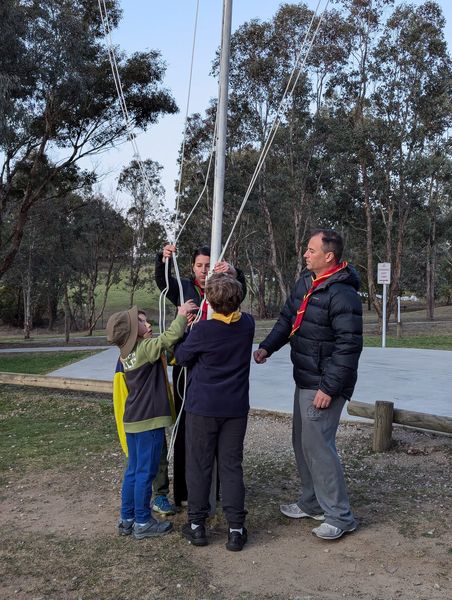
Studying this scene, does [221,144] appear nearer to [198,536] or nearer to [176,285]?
[176,285]

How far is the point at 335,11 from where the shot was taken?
2467cm

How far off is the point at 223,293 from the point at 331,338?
67 cm

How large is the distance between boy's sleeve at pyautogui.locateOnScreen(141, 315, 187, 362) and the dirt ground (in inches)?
41.8

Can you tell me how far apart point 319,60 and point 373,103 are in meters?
3.08

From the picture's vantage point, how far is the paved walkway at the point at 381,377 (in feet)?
26.2

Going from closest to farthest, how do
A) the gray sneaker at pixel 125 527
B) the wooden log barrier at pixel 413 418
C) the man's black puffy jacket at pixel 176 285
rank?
1. the gray sneaker at pixel 125 527
2. the man's black puffy jacket at pixel 176 285
3. the wooden log barrier at pixel 413 418

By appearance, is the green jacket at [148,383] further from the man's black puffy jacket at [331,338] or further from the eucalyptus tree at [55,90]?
the eucalyptus tree at [55,90]

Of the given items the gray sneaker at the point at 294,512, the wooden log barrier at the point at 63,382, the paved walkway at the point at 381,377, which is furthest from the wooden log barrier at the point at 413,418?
the wooden log barrier at the point at 63,382

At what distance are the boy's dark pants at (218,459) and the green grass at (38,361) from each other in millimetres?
8781

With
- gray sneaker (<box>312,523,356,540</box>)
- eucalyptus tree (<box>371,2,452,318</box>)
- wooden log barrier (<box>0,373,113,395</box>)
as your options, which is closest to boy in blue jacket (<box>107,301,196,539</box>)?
gray sneaker (<box>312,523,356,540</box>)

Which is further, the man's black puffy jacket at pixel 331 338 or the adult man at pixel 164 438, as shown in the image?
the adult man at pixel 164 438

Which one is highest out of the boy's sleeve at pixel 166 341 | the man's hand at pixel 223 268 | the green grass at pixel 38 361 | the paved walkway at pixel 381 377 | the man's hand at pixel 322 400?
the man's hand at pixel 223 268

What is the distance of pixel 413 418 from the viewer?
5.49 meters

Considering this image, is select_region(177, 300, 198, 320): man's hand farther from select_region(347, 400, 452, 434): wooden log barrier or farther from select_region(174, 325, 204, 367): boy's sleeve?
select_region(347, 400, 452, 434): wooden log barrier
